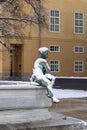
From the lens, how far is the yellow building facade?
4478cm

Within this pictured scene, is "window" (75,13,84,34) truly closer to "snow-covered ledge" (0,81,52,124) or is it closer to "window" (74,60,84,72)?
"window" (74,60,84,72)

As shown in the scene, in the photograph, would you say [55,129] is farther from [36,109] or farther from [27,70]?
[27,70]

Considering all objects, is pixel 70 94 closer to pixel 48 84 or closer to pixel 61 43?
pixel 48 84

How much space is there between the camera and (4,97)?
32.2 feet

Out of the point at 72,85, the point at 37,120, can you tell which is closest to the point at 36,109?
the point at 37,120

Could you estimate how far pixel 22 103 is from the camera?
32.9 ft

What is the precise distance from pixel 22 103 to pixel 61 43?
36.5 m

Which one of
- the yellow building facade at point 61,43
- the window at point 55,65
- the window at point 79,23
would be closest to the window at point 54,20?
the yellow building facade at point 61,43

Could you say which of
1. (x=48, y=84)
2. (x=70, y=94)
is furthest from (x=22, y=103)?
(x=70, y=94)

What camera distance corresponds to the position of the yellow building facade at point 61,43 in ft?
147

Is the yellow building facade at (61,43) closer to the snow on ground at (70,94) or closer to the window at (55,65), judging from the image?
the window at (55,65)

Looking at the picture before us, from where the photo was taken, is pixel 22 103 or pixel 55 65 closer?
pixel 22 103

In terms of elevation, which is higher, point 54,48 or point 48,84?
point 54,48

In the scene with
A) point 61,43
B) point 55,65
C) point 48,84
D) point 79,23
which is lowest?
point 55,65
